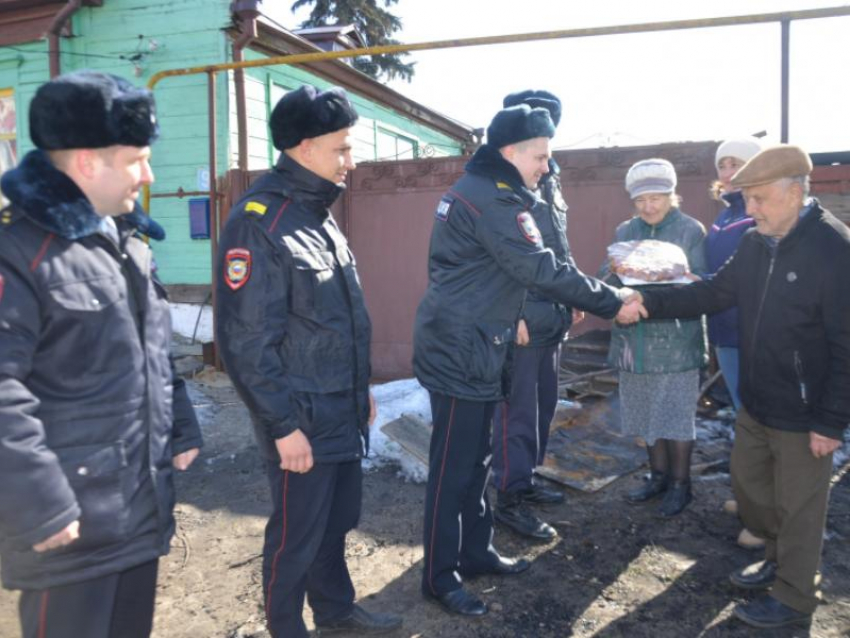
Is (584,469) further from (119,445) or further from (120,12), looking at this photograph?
(120,12)

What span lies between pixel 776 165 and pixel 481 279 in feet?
4.07

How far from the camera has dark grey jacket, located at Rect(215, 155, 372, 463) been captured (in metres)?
2.11

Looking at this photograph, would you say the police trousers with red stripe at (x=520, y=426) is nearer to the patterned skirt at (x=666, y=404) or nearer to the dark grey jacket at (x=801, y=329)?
the patterned skirt at (x=666, y=404)

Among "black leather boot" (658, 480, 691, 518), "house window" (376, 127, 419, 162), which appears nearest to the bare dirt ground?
"black leather boot" (658, 480, 691, 518)

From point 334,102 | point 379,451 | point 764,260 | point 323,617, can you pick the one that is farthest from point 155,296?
point 379,451

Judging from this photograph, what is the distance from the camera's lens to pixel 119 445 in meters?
1.67

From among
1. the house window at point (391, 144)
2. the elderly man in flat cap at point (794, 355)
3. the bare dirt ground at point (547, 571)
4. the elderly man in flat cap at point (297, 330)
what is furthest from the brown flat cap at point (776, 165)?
the house window at point (391, 144)

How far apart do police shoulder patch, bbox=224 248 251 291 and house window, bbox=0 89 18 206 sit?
9778 millimetres

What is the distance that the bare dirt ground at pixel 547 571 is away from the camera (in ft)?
9.02

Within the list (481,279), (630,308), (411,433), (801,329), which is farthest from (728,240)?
(411,433)

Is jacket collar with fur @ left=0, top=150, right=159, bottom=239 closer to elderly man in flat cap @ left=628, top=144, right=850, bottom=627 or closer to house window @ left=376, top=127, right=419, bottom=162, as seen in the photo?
elderly man in flat cap @ left=628, top=144, right=850, bottom=627

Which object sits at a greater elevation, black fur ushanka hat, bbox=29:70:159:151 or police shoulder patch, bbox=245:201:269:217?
black fur ushanka hat, bbox=29:70:159:151

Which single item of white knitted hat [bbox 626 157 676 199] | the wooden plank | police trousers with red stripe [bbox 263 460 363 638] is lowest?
the wooden plank

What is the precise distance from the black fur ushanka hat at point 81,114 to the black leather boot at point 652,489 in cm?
334
